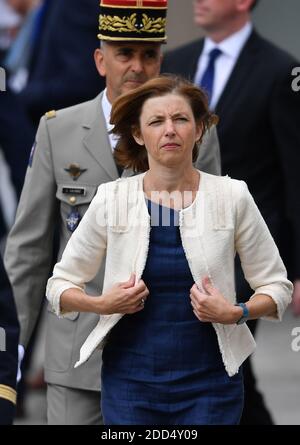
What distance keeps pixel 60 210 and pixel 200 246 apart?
1090 mm

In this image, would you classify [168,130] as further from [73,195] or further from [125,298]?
[73,195]

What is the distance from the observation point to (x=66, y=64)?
10.5 meters

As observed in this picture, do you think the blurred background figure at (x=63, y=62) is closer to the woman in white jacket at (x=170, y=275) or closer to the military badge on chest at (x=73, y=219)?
the military badge on chest at (x=73, y=219)

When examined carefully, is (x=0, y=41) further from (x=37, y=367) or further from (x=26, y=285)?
(x=26, y=285)

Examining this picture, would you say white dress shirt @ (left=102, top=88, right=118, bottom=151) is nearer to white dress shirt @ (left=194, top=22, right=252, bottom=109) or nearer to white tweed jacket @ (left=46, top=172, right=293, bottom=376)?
white tweed jacket @ (left=46, top=172, right=293, bottom=376)

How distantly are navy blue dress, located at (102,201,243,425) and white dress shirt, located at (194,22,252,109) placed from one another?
251 cm

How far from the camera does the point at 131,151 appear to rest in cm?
633

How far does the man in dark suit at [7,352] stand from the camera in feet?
19.0

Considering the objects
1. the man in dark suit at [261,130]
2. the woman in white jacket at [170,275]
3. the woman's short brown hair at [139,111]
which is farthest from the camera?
the man in dark suit at [261,130]

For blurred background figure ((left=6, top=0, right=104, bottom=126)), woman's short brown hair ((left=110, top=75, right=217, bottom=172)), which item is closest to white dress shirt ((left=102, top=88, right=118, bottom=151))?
woman's short brown hair ((left=110, top=75, right=217, bottom=172))

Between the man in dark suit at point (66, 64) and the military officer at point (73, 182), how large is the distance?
3288mm

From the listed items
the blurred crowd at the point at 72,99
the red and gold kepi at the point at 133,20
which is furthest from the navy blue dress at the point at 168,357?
the red and gold kepi at the point at 133,20

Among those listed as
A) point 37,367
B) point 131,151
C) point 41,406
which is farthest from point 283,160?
point 37,367

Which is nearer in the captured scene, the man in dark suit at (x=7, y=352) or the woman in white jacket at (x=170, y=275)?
the man in dark suit at (x=7, y=352)
